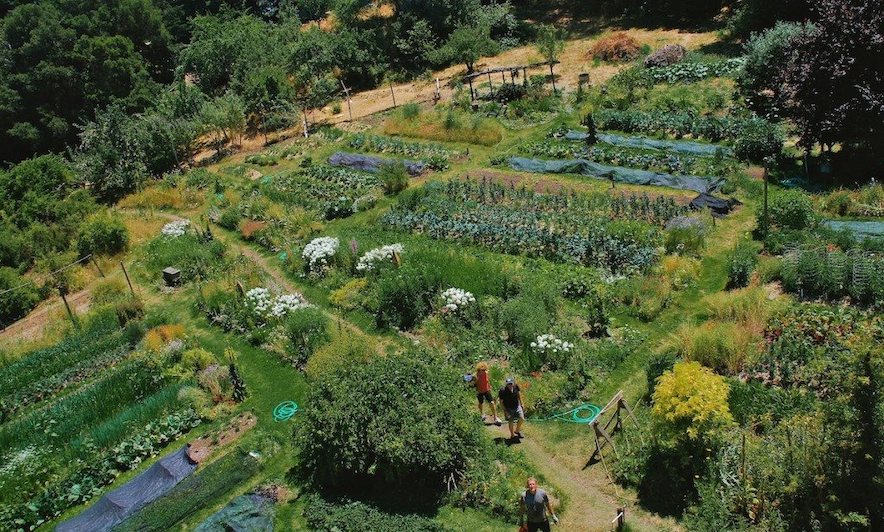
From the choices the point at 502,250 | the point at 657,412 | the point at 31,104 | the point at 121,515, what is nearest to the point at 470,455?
the point at 657,412

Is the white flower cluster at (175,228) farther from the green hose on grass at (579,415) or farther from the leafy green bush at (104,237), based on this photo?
the green hose on grass at (579,415)

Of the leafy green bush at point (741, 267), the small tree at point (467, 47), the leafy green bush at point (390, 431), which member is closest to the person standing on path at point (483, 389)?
the leafy green bush at point (390, 431)

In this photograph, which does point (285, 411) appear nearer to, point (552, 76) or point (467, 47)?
point (552, 76)

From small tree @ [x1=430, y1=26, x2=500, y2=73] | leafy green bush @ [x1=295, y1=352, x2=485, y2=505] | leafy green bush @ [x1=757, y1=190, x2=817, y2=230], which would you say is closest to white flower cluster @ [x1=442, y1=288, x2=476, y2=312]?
leafy green bush @ [x1=295, y1=352, x2=485, y2=505]

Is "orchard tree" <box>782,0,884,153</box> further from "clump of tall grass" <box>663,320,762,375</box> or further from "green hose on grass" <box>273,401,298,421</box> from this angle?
"green hose on grass" <box>273,401,298,421</box>

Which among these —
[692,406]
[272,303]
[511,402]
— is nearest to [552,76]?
[272,303]
